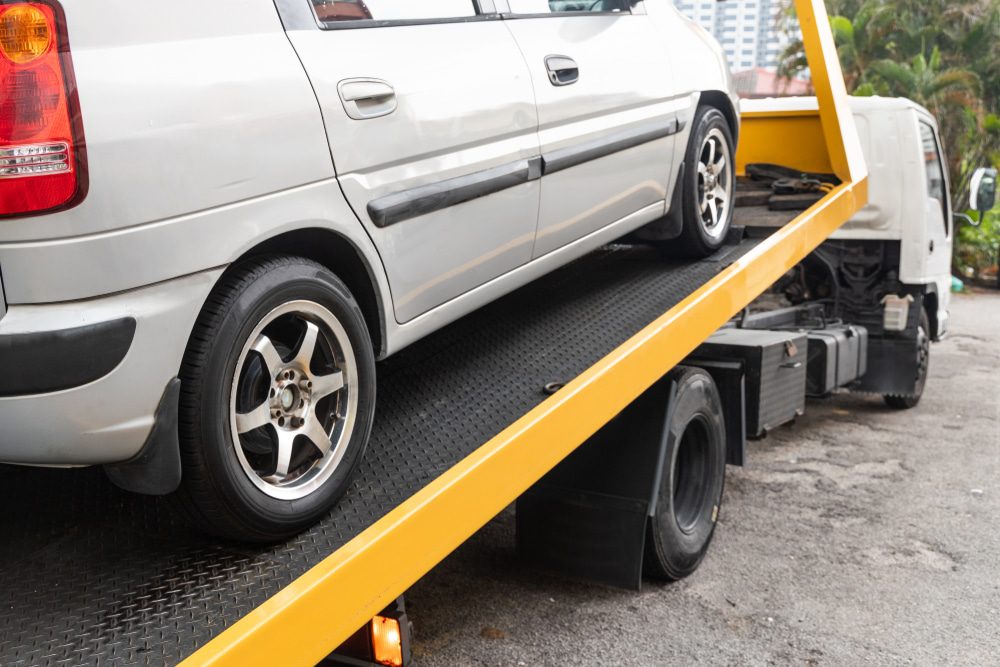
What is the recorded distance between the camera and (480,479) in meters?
2.72

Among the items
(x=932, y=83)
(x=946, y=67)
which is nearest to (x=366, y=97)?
(x=932, y=83)

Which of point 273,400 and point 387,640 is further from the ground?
point 273,400

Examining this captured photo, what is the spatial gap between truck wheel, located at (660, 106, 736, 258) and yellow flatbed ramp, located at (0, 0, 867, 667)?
0.20 metres

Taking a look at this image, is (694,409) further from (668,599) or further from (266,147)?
(266,147)

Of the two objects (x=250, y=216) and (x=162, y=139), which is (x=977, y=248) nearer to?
(x=250, y=216)

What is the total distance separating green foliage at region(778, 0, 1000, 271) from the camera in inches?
664

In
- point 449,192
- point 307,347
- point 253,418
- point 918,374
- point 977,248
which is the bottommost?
point 977,248

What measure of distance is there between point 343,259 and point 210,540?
768mm

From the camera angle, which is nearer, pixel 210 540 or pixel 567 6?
pixel 210 540

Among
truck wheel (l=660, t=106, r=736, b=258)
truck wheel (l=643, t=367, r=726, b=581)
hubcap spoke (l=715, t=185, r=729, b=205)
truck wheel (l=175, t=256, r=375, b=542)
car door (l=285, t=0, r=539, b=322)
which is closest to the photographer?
truck wheel (l=175, t=256, r=375, b=542)

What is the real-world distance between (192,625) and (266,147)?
1.03 metres

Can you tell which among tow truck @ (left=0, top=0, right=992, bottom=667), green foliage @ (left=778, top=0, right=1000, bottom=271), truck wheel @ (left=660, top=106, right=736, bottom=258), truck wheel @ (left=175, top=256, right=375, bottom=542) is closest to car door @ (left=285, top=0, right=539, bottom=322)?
truck wheel @ (left=175, top=256, right=375, bottom=542)

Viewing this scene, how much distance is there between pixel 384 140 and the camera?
2.61m

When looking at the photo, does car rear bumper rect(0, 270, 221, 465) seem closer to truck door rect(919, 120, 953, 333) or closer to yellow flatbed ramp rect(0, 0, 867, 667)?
yellow flatbed ramp rect(0, 0, 867, 667)
